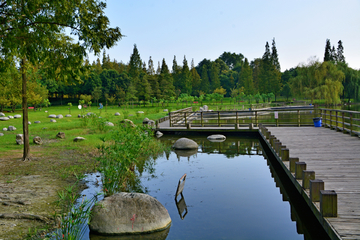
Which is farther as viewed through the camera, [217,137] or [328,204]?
[217,137]

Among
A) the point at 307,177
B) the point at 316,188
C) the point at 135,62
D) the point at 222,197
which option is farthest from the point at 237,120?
the point at 135,62

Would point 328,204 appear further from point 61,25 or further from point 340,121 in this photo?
point 340,121

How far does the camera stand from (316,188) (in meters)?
5.33

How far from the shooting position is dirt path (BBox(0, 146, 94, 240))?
5.82m

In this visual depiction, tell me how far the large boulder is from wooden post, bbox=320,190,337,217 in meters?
3.00

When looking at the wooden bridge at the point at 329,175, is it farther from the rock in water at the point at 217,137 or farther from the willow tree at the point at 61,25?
the willow tree at the point at 61,25

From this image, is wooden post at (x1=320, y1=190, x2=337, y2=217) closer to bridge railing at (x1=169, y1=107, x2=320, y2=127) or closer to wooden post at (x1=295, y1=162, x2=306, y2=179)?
wooden post at (x1=295, y1=162, x2=306, y2=179)

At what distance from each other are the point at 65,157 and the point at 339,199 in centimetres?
950

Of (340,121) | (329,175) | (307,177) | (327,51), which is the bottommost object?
(329,175)

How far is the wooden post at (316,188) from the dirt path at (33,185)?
459 cm

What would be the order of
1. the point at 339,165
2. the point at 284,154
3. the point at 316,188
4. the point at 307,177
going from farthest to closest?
the point at 284,154
the point at 339,165
the point at 307,177
the point at 316,188

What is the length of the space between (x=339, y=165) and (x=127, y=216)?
5.63 m

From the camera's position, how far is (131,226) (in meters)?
5.91

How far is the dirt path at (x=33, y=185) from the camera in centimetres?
582
